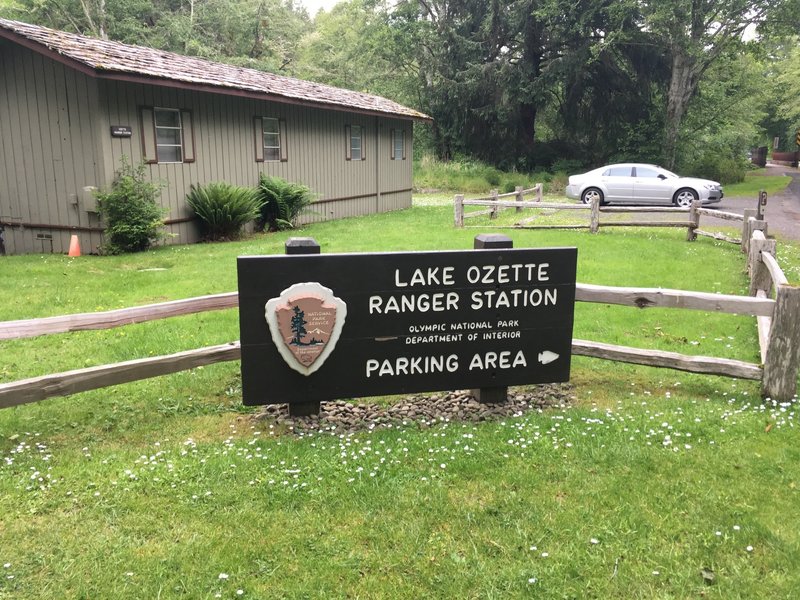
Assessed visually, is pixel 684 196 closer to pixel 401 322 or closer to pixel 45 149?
pixel 45 149

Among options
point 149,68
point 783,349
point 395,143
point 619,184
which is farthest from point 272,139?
point 783,349

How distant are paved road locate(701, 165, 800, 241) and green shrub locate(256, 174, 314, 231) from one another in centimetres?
1088

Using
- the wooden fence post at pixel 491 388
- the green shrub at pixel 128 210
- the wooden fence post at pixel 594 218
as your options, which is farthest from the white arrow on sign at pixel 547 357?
the wooden fence post at pixel 594 218

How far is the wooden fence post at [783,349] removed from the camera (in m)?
4.80

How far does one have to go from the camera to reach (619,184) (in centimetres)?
2131

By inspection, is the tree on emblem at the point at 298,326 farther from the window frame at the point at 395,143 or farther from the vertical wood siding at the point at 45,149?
the window frame at the point at 395,143

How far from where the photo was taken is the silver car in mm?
20734

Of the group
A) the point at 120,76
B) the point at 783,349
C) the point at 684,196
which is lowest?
the point at 783,349

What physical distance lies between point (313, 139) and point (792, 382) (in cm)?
1536

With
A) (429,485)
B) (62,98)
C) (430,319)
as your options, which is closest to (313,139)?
(62,98)

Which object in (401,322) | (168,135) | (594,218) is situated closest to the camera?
(401,322)

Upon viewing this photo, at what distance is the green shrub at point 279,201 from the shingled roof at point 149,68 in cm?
197

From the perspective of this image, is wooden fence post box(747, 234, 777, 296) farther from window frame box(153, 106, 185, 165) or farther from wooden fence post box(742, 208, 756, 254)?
A: window frame box(153, 106, 185, 165)

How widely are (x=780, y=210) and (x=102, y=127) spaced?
1996 cm
